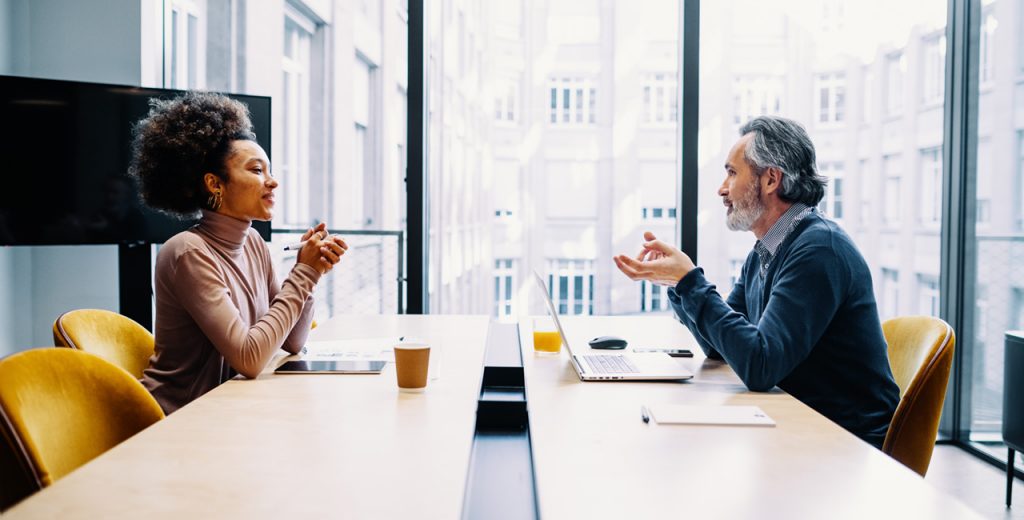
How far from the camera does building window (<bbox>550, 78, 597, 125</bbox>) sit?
3.93 metres

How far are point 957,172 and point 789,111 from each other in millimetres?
893

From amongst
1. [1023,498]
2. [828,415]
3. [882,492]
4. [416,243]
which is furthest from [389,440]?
[1023,498]

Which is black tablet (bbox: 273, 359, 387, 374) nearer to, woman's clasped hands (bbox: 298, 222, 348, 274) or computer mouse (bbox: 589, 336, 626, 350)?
woman's clasped hands (bbox: 298, 222, 348, 274)

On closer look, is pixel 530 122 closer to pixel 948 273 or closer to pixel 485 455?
pixel 948 273

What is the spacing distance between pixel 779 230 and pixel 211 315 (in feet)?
4.37

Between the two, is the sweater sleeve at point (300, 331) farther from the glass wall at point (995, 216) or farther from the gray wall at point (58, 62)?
the glass wall at point (995, 216)

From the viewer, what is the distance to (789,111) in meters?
3.90

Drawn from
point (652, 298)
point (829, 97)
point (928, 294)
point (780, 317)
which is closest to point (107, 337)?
point (780, 317)

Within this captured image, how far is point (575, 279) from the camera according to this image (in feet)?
13.8

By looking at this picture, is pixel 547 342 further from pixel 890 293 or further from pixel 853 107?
pixel 853 107

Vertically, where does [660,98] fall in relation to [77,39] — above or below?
below

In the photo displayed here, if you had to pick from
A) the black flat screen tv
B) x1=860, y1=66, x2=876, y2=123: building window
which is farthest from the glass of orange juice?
x1=860, y1=66, x2=876, y2=123: building window

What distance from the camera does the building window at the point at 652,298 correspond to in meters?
3.86

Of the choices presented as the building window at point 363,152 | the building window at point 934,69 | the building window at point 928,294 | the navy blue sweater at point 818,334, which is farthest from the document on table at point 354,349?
the building window at point 363,152
